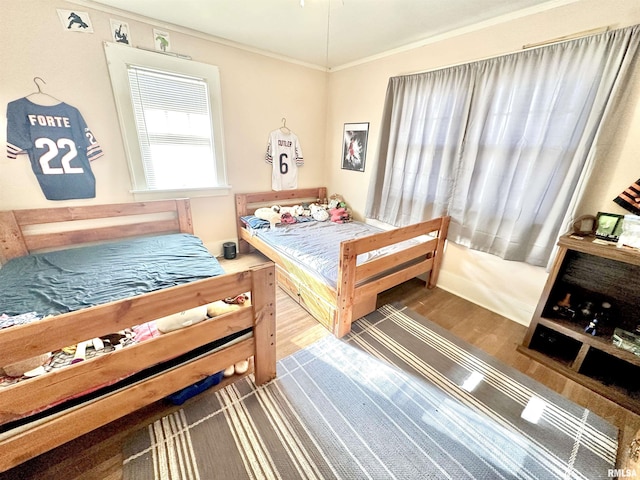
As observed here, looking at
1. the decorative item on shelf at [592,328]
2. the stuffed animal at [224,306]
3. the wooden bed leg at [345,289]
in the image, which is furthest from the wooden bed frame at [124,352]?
the decorative item on shelf at [592,328]

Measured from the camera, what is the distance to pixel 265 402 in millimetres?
1447

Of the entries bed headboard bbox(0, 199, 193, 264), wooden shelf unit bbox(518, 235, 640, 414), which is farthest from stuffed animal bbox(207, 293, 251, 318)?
wooden shelf unit bbox(518, 235, 640, 414)

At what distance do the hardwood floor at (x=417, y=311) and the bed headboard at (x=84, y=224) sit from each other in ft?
2.73

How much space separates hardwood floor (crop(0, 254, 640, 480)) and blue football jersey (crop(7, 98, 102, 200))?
1.59 metres

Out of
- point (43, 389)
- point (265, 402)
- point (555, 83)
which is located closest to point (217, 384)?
point (265, 402)

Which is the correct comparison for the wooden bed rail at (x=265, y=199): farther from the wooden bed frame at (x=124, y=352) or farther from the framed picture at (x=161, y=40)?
the wooden bed frame at (x=124, y=352)

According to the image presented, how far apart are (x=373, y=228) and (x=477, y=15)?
2.05m

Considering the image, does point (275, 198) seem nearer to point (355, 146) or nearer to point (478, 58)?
point (355, 146)

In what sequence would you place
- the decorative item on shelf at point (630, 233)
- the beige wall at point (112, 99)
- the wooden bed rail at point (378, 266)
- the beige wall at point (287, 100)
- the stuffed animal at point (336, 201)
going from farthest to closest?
the stuffed animal at point (336, 201) → the beige wall at point (112, 99) → the wooden bed rail at point (378, 266) → the beige wall at point (287, 100) → the decorative item on shelf at point (630, 233)

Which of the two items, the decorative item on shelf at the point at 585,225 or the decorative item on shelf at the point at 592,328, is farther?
the decorative item on shelf at the point at 585,225

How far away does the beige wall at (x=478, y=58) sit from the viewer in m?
1.59

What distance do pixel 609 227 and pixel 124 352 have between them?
8.97 ft

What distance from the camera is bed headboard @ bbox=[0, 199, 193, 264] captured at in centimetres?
208

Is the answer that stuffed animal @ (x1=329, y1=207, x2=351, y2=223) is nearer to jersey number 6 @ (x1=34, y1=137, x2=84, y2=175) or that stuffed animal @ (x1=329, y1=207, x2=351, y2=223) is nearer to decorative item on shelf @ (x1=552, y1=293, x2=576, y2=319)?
decorative item on shelf @ (x1=552, y1=293, x2=576, y2=319)
